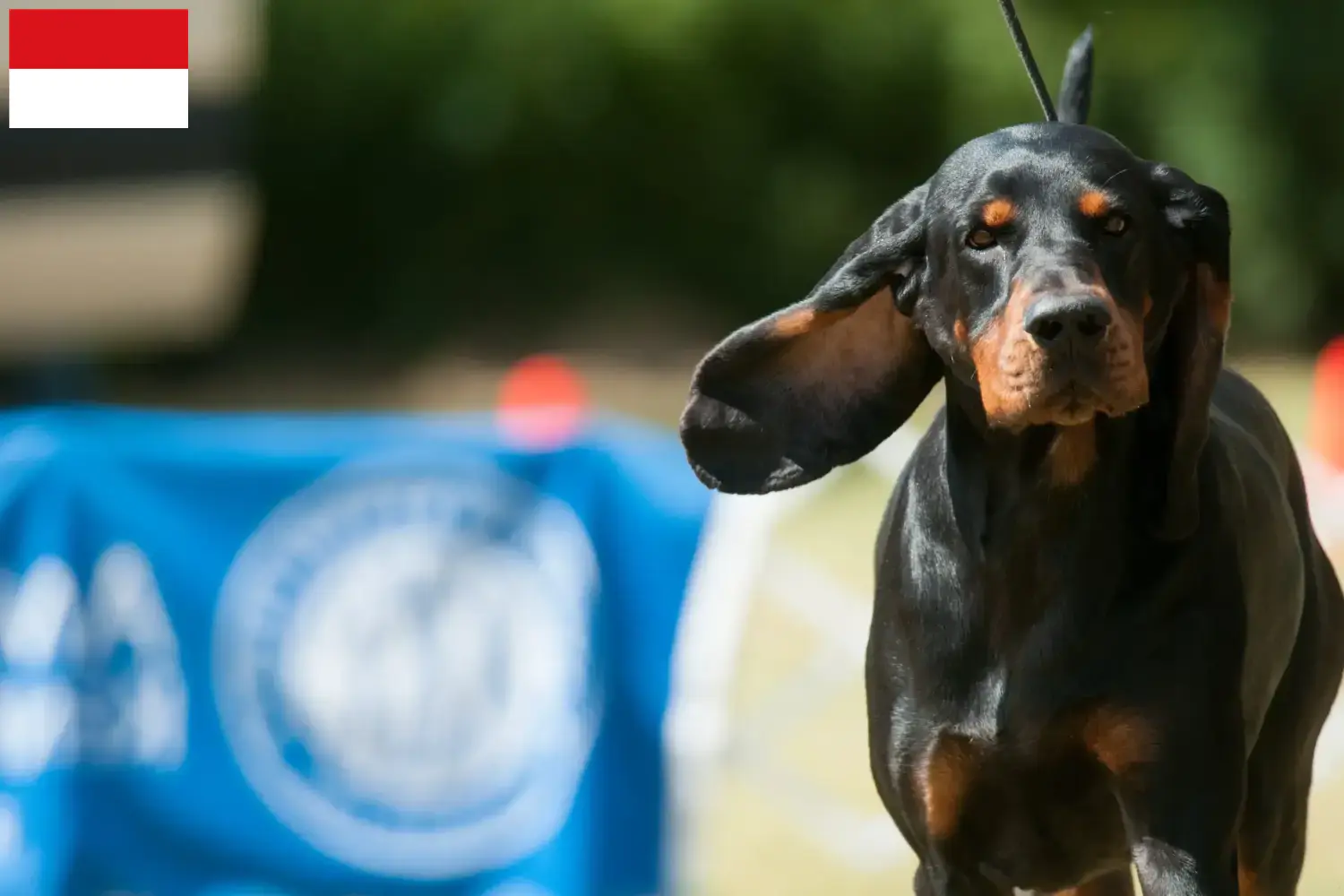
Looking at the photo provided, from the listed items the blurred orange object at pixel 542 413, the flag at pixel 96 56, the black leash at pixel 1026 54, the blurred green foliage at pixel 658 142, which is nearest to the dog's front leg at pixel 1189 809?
the black leash at pixel 1026 54

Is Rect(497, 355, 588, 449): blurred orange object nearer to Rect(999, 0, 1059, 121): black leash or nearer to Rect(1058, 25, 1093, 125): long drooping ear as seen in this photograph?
Rect(1058, 25, 1093, 125): long drooping ear

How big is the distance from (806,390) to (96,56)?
13.8 feet

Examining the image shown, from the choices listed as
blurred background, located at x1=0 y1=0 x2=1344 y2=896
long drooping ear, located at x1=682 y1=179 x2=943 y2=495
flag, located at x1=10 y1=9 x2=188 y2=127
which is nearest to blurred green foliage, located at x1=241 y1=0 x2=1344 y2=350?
blurred background, located at x1=0 y1=0 x2=1344 y2=896

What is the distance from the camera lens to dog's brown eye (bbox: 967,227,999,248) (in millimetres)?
2623

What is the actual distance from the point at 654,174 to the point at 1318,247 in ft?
17.5

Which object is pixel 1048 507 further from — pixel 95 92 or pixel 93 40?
pixel 93 40

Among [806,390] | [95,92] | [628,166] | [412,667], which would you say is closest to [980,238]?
[806,390]

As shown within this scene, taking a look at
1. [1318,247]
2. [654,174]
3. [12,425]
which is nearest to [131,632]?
[12,425]

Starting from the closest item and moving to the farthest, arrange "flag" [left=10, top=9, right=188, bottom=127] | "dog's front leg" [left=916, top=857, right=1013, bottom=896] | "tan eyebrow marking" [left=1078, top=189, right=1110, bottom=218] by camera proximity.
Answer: "tan eyebrow marking" [left=1078, top=189, right=1110, bottom=218] → "dog's front leg" [left=916, top=857, right=1013, bottom=896] → "flag" [left=10, top=9, right=188, bottom=127]

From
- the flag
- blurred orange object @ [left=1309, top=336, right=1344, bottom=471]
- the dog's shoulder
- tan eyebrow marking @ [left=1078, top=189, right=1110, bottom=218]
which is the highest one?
tan eyebrow marking @ [left=1078, top=189, right=1110, bottom=218]

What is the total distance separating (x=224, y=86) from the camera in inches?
483

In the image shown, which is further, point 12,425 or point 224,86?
point 224,86

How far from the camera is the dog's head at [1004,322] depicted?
2.50 meters

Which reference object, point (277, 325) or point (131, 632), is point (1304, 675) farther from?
point (277, 325)
